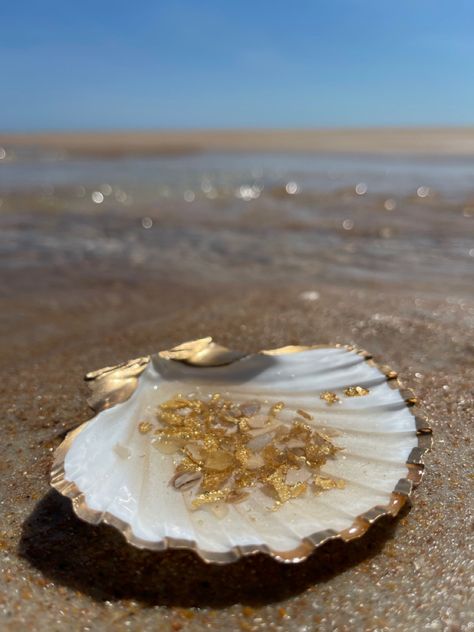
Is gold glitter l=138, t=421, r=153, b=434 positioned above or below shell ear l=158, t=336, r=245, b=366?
below

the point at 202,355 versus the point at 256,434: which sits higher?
the point at 202,355

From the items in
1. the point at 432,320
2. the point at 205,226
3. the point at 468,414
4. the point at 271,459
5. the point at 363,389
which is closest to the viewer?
the point at 271,459

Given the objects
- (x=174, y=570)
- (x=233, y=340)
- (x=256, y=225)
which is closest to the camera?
(x=174, y=570)

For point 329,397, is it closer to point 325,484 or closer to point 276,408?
point 276,408

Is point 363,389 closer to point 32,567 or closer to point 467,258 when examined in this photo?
point 32,567

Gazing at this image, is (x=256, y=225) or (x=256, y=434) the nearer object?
(x=256, y=434)

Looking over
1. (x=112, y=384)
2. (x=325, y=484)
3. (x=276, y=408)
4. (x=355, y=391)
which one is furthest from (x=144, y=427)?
(x=355, y=391)

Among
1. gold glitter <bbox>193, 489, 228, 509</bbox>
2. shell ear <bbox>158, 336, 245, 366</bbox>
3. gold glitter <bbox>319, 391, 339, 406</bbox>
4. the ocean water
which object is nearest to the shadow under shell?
gold glitter <bbox>193, 489, 228, 509</bbox>

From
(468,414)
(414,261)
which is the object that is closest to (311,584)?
(468,414)

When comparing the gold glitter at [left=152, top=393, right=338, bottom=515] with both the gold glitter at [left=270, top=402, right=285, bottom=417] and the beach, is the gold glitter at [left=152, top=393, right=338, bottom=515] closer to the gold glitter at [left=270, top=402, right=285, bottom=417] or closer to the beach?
the gold glitter at [left=270, top=402, right=285, bottom=417]
